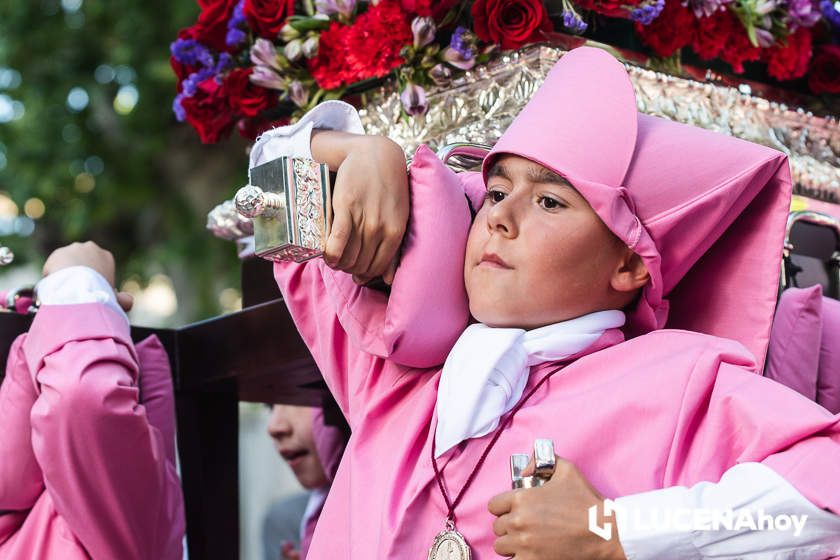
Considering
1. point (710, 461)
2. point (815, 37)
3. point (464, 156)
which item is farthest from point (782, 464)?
point (815, 37)

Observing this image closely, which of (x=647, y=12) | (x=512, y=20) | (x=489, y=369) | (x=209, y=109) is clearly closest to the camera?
(x=489, y=369)

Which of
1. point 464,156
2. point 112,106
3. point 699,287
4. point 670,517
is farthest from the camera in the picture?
point 112,106

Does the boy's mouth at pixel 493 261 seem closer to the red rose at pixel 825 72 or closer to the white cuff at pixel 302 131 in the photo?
the white cuff at pixel 302 131

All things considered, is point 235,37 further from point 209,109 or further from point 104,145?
point 104,145

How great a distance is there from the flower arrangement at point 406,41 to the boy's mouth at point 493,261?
69 centimetres

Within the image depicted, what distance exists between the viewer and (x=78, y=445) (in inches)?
89.1

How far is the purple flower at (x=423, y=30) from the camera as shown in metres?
2.51

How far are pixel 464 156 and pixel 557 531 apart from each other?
80 cm

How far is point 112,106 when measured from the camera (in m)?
7.20

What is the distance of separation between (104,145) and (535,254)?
19.3ft

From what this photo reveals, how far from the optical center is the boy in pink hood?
1615mm

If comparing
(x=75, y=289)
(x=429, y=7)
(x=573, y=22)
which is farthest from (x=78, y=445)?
(x=573, y=22)

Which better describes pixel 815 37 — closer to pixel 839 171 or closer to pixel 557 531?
pixel 839 171

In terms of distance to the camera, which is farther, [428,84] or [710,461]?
[428,84]
